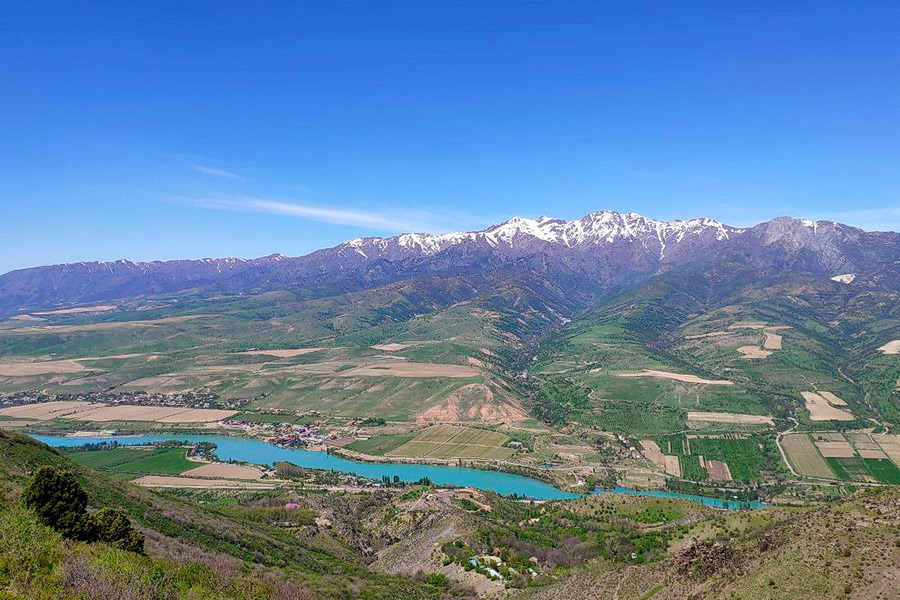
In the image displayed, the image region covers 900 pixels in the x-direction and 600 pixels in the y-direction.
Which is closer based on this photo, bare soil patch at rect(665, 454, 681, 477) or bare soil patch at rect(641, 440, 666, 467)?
bare soil patch at rect(665, 454, 681, 477)

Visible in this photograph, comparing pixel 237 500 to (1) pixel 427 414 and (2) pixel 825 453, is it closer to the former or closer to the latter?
(1) pixel 427 414

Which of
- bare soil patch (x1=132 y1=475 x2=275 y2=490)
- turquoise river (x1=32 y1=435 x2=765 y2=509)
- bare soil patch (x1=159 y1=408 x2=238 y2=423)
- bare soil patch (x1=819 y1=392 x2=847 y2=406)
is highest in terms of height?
bare soil patch (x1=819 y1=392 x2=847 y2=406)

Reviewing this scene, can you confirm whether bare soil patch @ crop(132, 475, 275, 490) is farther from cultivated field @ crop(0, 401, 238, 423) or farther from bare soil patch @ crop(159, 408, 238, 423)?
cultivated field @ crop(0, 401, 238, 423)

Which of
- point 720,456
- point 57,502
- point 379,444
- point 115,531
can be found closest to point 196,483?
point 379,444

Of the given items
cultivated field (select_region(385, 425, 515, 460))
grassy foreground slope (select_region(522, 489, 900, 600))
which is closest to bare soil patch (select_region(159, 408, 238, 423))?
cultivated field (select_region(385, 425, 515, 460))

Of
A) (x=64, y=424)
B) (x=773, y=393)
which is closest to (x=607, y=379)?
(x=773, y=393)
